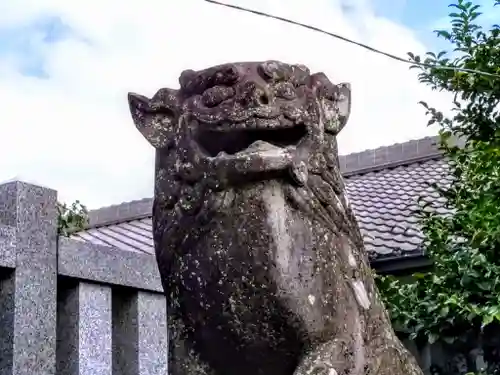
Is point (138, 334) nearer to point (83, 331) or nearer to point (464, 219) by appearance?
point (83, 331)

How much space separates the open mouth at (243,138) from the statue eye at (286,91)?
0.08 metres

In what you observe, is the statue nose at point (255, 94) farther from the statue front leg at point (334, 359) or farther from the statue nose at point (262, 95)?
the statue front leg at point (334, 359)

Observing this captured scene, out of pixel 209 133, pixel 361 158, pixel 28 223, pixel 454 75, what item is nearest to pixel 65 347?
pixel 28 223

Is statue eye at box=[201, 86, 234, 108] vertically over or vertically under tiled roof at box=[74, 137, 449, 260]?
under

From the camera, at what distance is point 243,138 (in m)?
2.08

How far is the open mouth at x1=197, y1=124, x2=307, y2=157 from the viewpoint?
2.07 m

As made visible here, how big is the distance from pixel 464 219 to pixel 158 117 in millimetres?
2273

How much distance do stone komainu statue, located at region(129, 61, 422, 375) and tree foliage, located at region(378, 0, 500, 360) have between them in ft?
6.25

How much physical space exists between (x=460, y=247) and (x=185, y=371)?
2473 mm

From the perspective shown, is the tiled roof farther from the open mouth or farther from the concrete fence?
the open mouth

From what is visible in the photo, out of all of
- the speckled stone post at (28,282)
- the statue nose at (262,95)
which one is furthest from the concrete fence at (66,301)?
the statue nose at (262,95)

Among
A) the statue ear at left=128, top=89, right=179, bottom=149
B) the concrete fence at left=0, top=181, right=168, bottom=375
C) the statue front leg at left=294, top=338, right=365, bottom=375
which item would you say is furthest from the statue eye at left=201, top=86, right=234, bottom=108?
the concrete fence at left=0, top=181, right=168, bottom=375

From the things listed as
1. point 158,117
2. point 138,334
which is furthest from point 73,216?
point 158,117

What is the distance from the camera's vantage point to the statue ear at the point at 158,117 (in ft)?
7.17
